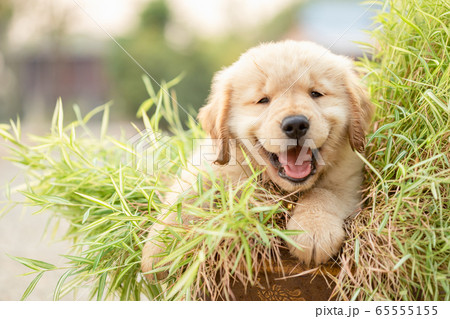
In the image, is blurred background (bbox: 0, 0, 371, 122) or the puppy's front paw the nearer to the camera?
the puppy's front paw

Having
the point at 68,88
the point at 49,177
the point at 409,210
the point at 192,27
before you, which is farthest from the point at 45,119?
the point at 409,210

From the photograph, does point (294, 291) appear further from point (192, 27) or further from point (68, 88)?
point (68, 88)

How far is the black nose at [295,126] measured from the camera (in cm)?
157

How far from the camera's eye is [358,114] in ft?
5.86

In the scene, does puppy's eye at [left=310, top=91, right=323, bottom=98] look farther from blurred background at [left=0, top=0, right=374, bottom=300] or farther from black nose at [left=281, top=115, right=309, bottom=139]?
blurred background at [left=0, top=0, right=374, bottom=300]

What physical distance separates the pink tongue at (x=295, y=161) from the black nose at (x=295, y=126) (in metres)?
0.13

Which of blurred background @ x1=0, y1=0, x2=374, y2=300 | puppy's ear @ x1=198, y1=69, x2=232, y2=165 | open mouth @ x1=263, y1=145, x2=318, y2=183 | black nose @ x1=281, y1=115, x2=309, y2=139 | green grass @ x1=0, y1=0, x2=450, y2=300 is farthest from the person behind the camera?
blurred background @ x1=0, y1=0, x2=374, y2=300

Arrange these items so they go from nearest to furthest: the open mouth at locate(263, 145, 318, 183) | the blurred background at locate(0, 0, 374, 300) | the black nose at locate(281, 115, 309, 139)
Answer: the black nose at locate(281, 115, 309, 139) → the open mouth at locate(263, 145, 318, 183) → the blurred background at locate(0, 0, 374, 300)

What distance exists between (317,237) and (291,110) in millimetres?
490

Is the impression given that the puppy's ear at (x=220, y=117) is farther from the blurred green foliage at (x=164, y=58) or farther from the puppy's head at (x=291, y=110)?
the blurred green foliage at (x=164, y=58)

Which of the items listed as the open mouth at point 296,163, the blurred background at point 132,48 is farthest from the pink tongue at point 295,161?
the blurred background at point 132,48

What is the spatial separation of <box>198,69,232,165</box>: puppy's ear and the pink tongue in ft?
0.84

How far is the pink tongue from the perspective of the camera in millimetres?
1711

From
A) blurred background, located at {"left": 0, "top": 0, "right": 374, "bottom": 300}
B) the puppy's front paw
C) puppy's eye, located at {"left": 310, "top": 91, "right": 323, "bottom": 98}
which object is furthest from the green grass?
blurred background, located at {"left": 0, "top": 0, "right": 374, "bottom": 300}
